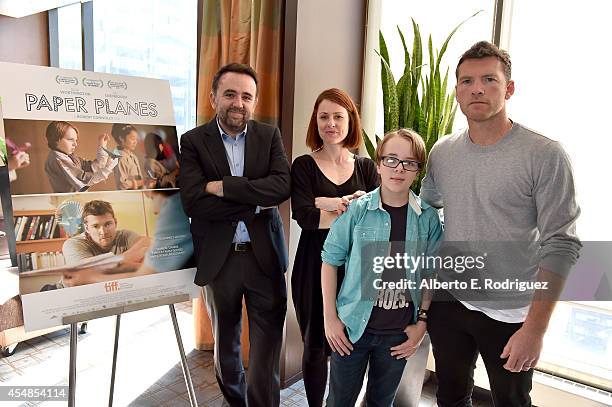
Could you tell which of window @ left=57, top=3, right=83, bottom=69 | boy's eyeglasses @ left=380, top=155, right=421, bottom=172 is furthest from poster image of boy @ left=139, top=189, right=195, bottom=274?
window @ left=57, top=3, right=83, bottom=69

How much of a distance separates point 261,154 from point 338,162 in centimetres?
37

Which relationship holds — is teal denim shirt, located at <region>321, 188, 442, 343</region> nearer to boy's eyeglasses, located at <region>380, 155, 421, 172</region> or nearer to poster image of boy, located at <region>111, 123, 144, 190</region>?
boy's eyeglasses, located at <region>380, 155, 421, 172</region>

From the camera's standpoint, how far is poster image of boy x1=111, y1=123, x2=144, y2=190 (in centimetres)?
186

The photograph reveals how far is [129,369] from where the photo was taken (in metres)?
2.80

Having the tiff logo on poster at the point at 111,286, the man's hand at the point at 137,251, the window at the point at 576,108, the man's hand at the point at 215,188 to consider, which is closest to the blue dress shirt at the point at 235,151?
the man's hand at the point at 215,188

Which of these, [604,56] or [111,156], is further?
[604,56]

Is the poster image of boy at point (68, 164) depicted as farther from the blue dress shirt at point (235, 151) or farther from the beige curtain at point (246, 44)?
the beige curtain at point (246, 44)

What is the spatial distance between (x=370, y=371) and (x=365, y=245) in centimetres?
56

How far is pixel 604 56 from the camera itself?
219 cm

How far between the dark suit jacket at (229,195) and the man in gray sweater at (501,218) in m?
0.75

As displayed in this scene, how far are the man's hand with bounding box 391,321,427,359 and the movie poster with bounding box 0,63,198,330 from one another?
100 cm

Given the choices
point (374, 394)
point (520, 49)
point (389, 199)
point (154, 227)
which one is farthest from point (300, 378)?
point (520, 49)

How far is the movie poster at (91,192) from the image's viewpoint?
1.63m

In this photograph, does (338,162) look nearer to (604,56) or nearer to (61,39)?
(604,56)
